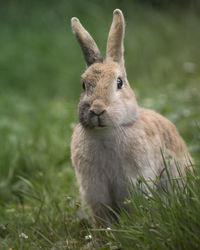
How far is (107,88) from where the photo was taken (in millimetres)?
3340

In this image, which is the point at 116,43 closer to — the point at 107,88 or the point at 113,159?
the point at 107,88

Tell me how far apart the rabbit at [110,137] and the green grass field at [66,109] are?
19cm

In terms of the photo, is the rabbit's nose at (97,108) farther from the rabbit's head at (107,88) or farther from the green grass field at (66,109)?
the green grass field at (66,109)

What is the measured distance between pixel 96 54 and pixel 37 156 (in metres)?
1.71

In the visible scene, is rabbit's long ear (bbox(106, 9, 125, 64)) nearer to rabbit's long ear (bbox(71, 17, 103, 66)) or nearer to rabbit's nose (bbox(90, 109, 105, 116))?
rabbit's long ear (bbox(71, 17, 103, 66))

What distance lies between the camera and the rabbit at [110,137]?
332 centimetres

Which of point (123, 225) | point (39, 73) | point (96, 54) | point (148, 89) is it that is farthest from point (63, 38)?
point (123, 225)

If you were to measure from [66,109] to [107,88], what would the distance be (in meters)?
2.91

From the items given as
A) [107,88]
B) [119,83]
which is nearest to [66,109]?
[119,83]

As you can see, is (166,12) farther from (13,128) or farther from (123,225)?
(123,225)

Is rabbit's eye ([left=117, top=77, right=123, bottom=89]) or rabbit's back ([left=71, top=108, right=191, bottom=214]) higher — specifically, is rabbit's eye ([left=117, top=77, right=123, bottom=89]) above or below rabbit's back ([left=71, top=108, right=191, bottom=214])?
above

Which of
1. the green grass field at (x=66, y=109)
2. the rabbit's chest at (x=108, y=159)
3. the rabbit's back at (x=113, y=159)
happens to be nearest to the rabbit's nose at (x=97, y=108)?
the rabbit's back at (x=113, y=159)

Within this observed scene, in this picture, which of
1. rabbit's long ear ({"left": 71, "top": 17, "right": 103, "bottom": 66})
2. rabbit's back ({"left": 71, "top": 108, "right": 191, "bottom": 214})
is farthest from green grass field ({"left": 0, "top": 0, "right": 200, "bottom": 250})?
rabbit's long ear ({"left": 71, "top": 17, "right": 103, "bottom": 66})

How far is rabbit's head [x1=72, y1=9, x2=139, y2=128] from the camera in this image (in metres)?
3.19
